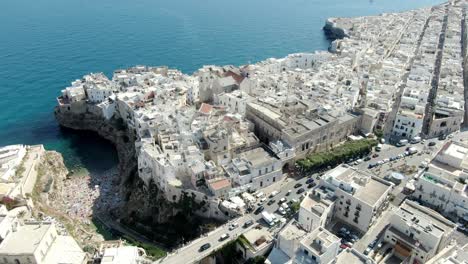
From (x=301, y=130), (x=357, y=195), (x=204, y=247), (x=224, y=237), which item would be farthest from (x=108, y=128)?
(x=357, y=195)

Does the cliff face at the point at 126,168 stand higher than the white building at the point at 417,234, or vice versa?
the white building at the point at 417,234

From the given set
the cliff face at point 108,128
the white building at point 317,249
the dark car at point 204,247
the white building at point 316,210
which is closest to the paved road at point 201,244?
the dark car at point 204,247

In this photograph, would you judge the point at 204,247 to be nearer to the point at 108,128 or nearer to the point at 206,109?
the point at 206,109

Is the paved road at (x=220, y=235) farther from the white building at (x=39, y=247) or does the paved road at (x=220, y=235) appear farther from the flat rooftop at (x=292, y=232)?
the white building at (x=39, y=247)

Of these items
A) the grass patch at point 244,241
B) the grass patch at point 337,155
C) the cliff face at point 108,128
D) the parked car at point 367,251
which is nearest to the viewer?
the parked car at point 367,251

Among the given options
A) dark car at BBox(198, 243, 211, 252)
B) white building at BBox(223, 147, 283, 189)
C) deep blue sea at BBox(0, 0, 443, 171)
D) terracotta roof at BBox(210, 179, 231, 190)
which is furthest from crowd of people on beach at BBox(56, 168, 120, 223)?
dark car at BBox(198, 243, 211, 252)

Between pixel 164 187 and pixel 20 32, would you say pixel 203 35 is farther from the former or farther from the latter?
pixel 164 187

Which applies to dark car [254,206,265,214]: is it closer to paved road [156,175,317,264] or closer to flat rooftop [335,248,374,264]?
paved road [156,175,317,264]
